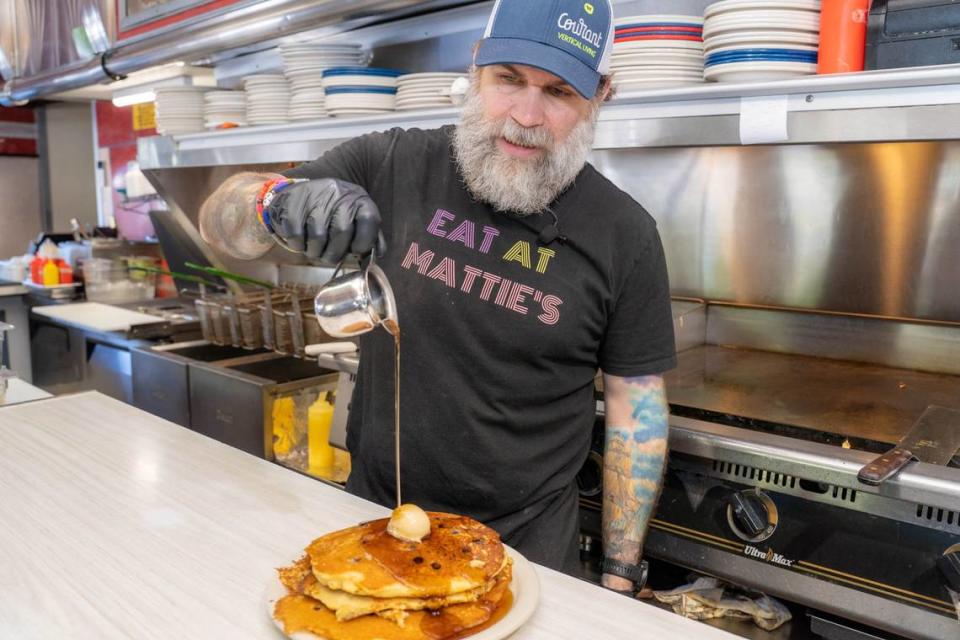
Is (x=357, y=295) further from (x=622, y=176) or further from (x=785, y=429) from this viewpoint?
(x=622, y=176)

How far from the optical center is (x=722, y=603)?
1781mm

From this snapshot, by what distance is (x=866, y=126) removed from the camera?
163 cm

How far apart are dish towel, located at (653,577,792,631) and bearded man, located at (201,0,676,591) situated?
27 cm

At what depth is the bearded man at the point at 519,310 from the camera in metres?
1.58

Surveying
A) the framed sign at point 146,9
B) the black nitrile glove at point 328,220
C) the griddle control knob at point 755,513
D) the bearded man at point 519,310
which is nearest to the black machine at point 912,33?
the bearded man at point 519,310

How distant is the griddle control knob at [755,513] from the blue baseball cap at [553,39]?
0.88 metres

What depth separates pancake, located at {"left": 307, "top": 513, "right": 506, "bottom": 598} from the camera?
0.95 metres

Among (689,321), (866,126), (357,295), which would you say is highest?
(866,126)

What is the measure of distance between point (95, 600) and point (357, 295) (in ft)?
1.72

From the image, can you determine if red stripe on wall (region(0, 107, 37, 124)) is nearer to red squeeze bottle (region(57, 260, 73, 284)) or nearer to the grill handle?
red squeeze bottle (region(57, 260, 73, 284))

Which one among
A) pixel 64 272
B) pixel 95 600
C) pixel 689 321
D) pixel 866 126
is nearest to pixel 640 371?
pixel 866 126

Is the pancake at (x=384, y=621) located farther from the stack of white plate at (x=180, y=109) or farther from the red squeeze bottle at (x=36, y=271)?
the red squeeze bottle at (x=36, y=271)

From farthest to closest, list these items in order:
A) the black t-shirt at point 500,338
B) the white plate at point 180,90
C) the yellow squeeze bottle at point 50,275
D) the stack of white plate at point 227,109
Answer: the yellow squeeze bottle at point 50,275
the white plate at point 180,90
the stack of white plate at point 227,109
the black t-shirt at point 500,338

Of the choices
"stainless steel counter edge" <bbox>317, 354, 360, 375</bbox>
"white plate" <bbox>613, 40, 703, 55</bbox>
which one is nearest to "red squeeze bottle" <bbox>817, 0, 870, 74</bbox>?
"white plate" <bbox>613, 40, 703, 55</bbox>
